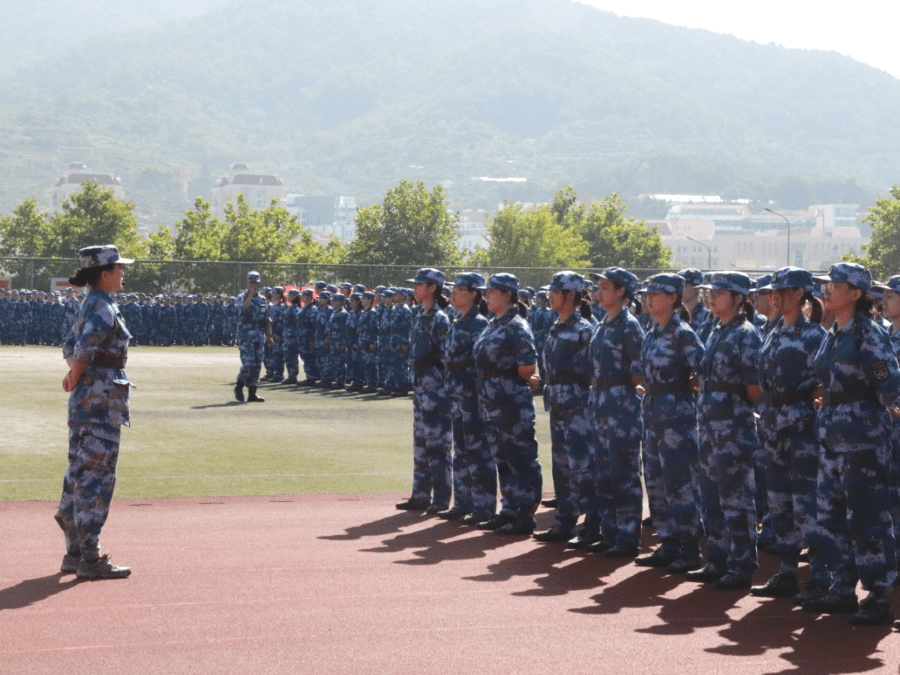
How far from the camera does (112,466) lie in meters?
8.80

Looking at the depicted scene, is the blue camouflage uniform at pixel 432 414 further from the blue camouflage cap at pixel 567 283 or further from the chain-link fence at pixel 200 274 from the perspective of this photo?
the chain-link fence at pixel 200 274

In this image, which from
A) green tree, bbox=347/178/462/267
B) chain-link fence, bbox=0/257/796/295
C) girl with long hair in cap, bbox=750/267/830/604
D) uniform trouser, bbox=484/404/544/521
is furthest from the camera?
green tree, bbox=347/178/462/267

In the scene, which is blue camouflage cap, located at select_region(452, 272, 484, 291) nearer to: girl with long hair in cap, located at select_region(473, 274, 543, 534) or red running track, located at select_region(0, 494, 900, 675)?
girl with long hair in cap, located at select_region(473, 274, 543, 534)

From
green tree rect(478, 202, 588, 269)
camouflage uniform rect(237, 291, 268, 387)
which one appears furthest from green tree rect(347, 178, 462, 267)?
camouflage uniform rect(237, 291, 268, 387)

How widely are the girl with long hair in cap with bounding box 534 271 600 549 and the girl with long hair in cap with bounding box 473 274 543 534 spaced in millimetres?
299

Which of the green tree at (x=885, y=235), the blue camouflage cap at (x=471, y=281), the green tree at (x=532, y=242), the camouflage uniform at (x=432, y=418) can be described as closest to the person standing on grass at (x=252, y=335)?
the camouflage uniform at (x=432, y=418)

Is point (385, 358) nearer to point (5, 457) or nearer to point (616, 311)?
point (5, 457)

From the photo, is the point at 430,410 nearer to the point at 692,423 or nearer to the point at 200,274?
the point at 692,423

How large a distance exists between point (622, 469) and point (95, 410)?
378 cm

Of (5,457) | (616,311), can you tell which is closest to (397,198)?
(5,457)

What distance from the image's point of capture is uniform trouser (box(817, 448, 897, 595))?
7.57m

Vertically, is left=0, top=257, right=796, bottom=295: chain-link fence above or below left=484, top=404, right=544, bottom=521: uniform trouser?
above

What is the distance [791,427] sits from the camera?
823 centimetres

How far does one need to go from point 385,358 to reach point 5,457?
11.2 metres
